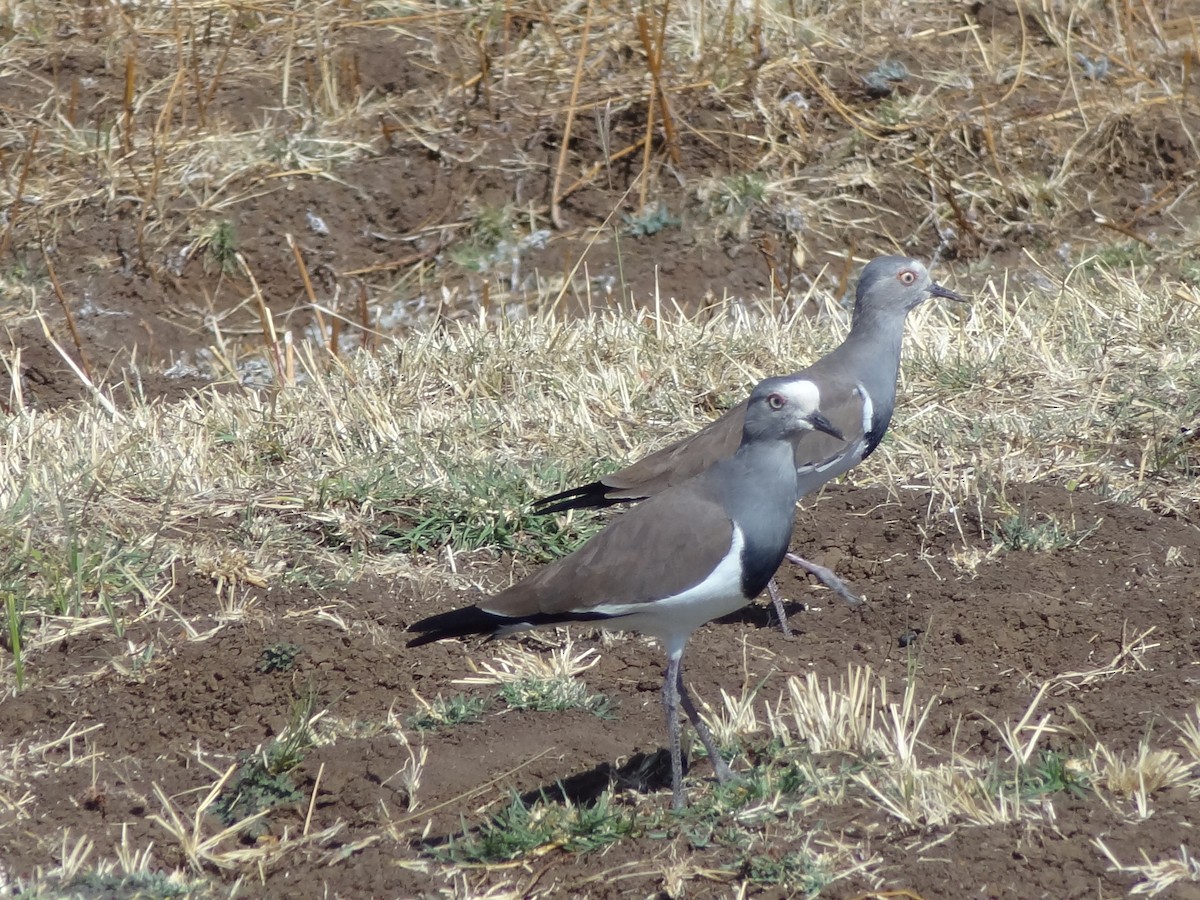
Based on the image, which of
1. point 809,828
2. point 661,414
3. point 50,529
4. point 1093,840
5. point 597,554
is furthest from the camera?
point 661,414

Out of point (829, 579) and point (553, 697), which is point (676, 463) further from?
point (553, 697)

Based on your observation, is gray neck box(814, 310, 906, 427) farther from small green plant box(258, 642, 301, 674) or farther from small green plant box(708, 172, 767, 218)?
small green plant box(708, 172, 767, 218)

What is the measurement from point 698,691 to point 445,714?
2.24 ft

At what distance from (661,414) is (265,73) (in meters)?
4.09

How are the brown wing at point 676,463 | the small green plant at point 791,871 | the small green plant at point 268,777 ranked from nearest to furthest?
the small green plant at point 791,871 → the small green plant at point 268,777 → the brown wing at point 676,463

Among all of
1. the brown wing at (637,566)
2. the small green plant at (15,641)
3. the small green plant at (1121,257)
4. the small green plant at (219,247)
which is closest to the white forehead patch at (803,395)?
the brown wing at (637,566)

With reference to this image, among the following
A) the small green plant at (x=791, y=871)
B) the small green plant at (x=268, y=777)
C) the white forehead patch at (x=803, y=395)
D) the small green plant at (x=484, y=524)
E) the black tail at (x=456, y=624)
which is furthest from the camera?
the small green plant at (x=484, y=524)

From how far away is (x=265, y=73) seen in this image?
27.5 ft

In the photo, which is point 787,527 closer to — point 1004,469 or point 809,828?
Result: point 809,828

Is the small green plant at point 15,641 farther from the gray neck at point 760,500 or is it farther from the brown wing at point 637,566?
the gray neck at point 760,500

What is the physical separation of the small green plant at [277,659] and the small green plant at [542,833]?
1.03m

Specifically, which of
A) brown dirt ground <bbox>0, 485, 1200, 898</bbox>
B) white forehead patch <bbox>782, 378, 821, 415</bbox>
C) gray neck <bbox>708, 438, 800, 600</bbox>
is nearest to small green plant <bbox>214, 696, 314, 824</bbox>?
brown dirt ground <bbox>0, 485, 1200, 898</bbox>

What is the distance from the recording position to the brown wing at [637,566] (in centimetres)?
350

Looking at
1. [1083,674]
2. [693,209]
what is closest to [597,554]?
[1083,674]
